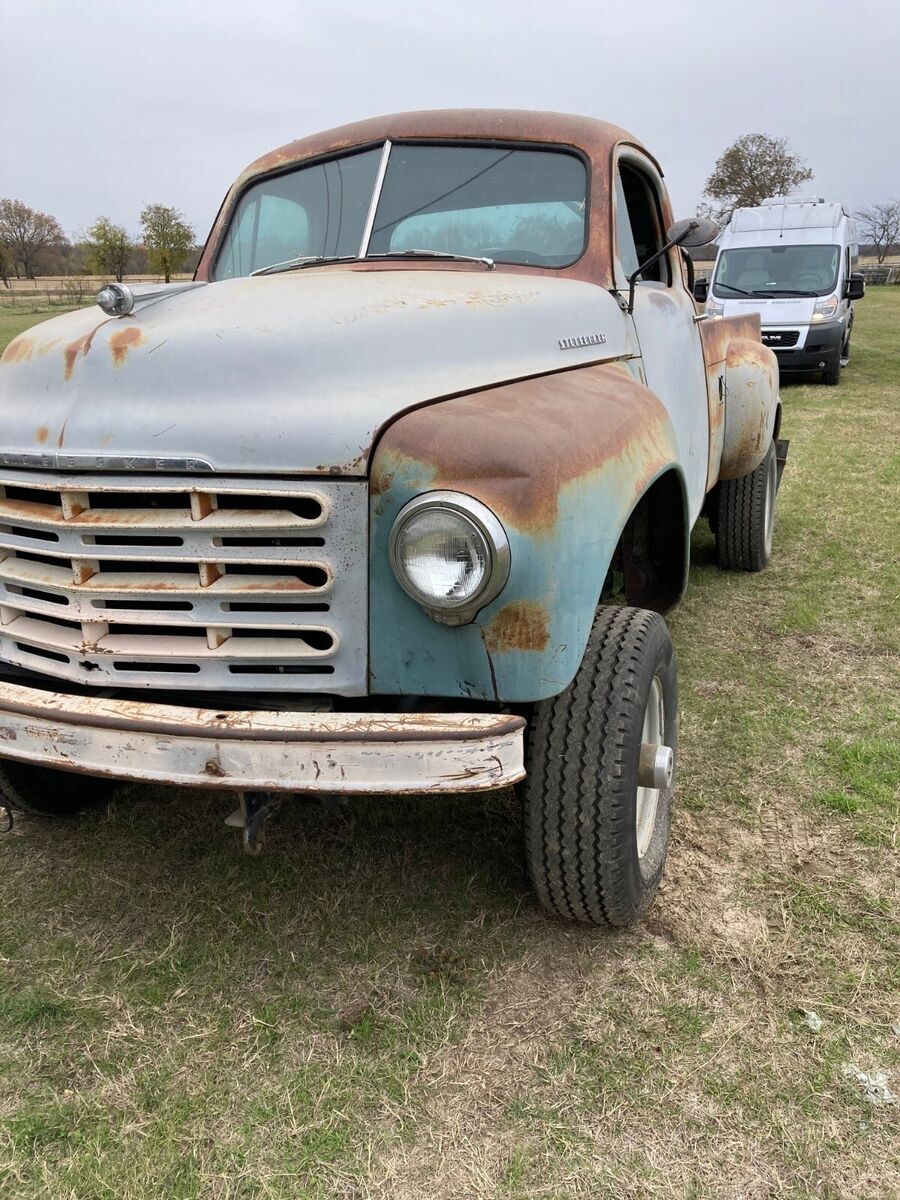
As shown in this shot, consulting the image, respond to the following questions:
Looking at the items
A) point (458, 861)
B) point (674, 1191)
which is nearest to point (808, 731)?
point (458, 861)

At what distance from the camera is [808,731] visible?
11.4 feet

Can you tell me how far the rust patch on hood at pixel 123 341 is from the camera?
6.95 feet

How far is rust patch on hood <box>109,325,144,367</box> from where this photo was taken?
2.12m

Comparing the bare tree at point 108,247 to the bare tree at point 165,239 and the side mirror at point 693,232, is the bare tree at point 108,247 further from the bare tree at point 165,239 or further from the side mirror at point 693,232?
the side mirror at point 693,232

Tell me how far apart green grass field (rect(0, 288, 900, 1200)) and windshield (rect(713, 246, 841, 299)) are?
11085 millimetres

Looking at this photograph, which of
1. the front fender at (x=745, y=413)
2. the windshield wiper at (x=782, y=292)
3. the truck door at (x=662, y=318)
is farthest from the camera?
the windshield wiper at (x=782, y=292)

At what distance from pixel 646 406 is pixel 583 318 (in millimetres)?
371

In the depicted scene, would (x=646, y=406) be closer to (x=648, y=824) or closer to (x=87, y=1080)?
(x=648, y=824)

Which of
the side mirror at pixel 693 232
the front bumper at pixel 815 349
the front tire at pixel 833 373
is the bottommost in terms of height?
the front tire at pixel 833 373

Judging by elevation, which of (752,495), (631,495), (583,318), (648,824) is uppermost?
(583,318)

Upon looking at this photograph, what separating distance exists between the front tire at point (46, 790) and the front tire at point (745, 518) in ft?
11.2

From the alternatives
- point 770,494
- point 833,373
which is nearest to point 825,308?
point 833,373

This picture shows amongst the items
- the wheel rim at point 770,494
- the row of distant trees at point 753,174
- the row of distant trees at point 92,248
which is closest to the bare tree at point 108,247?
the row of distant trees at point 92,248

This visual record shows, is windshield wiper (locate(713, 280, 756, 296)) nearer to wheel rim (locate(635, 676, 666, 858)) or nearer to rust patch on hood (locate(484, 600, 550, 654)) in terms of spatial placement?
wheel rim (locate(635, 676, 666, 858))
